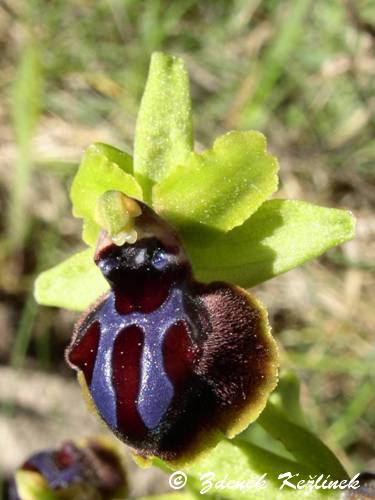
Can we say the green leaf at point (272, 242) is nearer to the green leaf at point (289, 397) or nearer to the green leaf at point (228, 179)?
the green leaf at point (228, 179)

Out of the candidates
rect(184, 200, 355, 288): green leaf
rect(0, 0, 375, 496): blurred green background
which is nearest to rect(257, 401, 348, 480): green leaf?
rect(184, 200, 355, 288): green leaf

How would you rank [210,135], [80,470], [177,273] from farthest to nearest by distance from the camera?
[210,135]
[80,470]
[177,273]

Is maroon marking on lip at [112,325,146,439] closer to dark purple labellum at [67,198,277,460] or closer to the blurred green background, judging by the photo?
dark purple labellum at [67,198,277,460]

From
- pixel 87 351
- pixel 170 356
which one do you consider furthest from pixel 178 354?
pixel 87 351

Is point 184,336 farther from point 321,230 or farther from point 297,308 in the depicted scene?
point 297,308

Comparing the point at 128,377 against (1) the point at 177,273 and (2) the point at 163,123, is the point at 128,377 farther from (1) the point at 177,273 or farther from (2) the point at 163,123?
(2) the point at 163,123

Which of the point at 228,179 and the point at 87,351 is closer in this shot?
the point at 87,351

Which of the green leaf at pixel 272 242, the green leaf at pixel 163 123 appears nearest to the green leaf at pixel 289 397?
the green leaf at pixel 272 242

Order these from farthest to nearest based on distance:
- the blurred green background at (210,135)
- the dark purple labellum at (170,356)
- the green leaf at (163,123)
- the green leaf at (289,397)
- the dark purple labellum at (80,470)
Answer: the blurred green background at (210,135) → the dark purple labellum at (80,470) → the green leaf at (289,397) → the green leaf at (163,123) → the dark purple labellum at (170,356)
